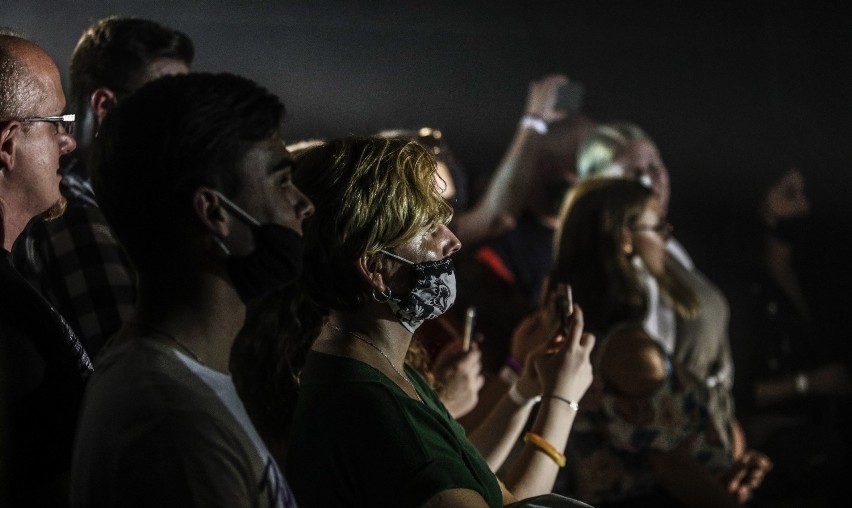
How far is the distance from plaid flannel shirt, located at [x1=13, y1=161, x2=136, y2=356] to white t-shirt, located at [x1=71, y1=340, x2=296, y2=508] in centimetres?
83

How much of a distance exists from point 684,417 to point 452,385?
3.22 feet

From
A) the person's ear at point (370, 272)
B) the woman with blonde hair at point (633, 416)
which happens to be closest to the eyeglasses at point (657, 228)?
the woman with blonde hair at point (633, 416)

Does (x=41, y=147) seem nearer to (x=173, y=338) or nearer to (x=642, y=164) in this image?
(x=173, y=338)

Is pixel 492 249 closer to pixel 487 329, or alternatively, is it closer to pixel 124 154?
pixel 487 329

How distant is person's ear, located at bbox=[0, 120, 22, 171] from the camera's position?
1.45m

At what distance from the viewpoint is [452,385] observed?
7.44 feet

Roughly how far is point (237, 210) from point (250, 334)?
0.68 m

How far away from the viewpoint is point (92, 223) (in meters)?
2.03

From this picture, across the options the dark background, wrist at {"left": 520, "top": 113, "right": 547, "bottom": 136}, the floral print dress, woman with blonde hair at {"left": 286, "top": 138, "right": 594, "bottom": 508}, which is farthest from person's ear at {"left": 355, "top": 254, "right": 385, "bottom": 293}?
wrist at {"left": 520, "top": 113, "right": 547, "bottom": 136}

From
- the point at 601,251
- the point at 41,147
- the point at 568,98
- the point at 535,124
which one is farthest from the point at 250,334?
the point at 568,98

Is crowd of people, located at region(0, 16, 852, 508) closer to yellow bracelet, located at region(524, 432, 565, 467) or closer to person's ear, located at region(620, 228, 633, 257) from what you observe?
yellow bracelet, located at region(524, 432, 565, 467)

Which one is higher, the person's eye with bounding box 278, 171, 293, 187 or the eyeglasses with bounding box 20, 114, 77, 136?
the person's eye with bounding box 278, 171, 293, 187

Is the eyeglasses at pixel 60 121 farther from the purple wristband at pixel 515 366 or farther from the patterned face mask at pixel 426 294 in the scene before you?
the purple wristband at pixel 515 366

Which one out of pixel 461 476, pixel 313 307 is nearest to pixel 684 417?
pixel 313 307
